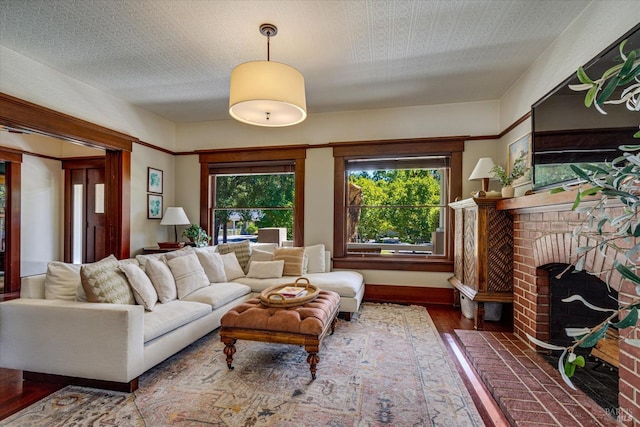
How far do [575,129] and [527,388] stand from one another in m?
1.76

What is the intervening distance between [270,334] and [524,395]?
1.72 m

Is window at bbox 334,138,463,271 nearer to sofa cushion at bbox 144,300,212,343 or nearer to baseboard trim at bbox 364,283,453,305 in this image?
baseboard trim at bbox 364,283,453,305

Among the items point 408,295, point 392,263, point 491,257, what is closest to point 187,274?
point 392,263

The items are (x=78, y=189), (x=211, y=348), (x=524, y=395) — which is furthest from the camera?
(x=78, y=189)

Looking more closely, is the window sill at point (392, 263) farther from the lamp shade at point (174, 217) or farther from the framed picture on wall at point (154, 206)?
the framed picture on wall at point (154, 206)

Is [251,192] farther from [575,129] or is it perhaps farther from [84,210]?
[575,129]

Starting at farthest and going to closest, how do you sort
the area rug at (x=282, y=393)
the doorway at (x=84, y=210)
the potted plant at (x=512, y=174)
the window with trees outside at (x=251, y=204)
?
the doorway at (x=84, y=210), the window with trees outside at (x=251, y=204), the potted plant at (x=512, y=174), the area rug at (x=282, y=393)

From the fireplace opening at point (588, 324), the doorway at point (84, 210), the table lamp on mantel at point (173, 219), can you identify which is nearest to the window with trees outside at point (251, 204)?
the table lamp on mantel at point (173, 219)

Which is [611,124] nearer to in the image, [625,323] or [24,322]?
[625,323]

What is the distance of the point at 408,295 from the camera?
4.41 meters

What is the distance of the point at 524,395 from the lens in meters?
1.98

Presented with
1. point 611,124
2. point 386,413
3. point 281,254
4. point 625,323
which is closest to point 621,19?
point 611,124

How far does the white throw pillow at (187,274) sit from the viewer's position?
3.17 m

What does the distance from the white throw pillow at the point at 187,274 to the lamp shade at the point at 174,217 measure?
53.1 inches
